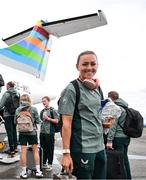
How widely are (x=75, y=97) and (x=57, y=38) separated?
856 cm

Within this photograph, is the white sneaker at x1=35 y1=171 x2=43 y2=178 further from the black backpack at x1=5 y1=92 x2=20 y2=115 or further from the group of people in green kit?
the group of people in green kit

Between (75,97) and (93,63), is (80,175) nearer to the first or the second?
(75,97)

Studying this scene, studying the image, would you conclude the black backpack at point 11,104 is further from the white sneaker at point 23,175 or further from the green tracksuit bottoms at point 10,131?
the white sneaker at point 23,175

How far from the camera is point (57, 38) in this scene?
11266 millimetres

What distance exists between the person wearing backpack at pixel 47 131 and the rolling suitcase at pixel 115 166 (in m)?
2.74

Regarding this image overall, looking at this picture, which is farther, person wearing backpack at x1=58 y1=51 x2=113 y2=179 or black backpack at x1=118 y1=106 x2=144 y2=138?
black backpack at x1=118 y1=106 x2=144 y2=138

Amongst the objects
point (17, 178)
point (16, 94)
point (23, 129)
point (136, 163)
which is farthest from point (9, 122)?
point (136, 163)

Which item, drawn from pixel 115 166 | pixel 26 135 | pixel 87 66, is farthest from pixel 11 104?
pixel 87 66

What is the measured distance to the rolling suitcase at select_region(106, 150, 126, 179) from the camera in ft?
12.5

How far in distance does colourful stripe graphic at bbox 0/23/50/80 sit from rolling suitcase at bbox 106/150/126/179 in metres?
6.19

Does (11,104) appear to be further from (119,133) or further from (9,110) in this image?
(119,133)

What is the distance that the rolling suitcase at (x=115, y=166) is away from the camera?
12.5ft

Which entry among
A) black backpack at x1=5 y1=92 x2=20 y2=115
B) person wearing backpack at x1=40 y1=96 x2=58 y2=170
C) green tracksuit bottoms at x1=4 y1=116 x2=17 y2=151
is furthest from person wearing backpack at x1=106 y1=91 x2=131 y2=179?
green tracksuit bottoms at x1=4 y1=116 x2=17 y2=151

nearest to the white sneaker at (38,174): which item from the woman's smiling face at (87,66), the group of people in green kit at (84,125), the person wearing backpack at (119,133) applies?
the person wearing backpack at (119,133)
